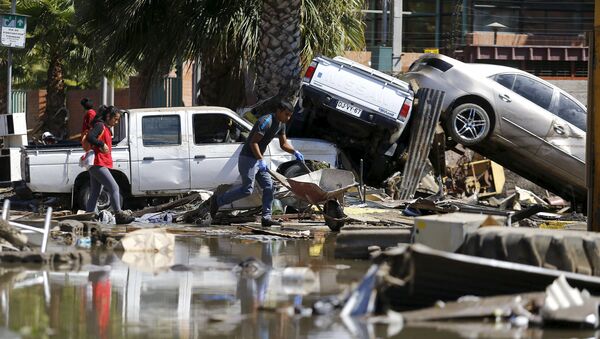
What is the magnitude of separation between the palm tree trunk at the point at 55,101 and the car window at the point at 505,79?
18978mm

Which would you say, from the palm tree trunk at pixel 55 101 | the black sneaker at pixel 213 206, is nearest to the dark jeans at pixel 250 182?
the black sneaker at pixel 213 206

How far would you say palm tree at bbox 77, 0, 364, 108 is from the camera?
2073 cm

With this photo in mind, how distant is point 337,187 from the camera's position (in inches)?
593

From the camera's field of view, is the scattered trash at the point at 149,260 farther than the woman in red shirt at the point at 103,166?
No

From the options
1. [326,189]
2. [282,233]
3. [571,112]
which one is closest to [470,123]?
[571,112]

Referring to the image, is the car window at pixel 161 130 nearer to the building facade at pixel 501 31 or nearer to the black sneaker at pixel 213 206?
the black sneaker at pixel 213 206

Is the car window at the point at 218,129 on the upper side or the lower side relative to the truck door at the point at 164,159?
upper

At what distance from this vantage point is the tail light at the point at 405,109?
18.5 metres

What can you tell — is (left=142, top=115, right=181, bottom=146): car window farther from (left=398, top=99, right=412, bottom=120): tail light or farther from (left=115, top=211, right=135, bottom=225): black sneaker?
(left=398, top=99, right=412, bottom=120): tail light

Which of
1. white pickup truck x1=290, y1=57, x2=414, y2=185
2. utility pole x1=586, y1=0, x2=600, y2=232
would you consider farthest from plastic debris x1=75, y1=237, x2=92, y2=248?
white pickup truck x1=290, y1=57, x2=414, y2=185

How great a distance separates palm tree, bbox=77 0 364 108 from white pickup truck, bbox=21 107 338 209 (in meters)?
3.17

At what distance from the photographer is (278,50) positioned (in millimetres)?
20688

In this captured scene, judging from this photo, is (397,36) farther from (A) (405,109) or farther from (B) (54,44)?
(A) (405,109)

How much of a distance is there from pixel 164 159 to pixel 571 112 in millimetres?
6926
